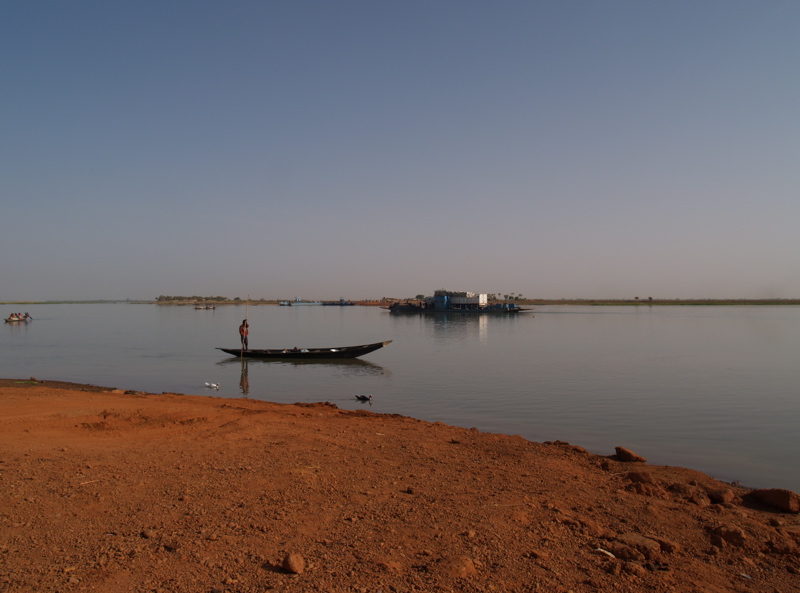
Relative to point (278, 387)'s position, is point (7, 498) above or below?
above

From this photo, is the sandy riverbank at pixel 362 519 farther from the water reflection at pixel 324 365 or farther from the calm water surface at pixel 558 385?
the water reflection at pixel 324 365

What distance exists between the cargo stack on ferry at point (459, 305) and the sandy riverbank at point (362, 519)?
301 feet

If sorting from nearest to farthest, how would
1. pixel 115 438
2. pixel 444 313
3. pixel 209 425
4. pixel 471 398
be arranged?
pixel 115 438
pixel 209 425
pixel 471 398
pixel 444 313

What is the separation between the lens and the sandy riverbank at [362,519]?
4.28 m

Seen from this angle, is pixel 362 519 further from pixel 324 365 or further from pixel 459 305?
pixel 459 305

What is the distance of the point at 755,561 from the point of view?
16.6 feet

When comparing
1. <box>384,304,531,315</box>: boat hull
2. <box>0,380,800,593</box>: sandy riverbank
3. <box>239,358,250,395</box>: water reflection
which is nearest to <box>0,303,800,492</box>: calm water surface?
<box>239,358,250,395</box>: water reflection

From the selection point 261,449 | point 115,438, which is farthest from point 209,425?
point 261,449

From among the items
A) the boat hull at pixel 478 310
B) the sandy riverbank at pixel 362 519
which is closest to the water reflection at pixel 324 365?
the sandy riverbank at pixel 362 519

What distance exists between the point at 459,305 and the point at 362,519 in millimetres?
100261

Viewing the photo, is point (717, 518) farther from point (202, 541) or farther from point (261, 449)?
point (261, 449)

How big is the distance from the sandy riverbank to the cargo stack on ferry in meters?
91.9

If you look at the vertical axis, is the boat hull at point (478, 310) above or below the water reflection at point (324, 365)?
above

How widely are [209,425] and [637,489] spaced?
25.9ft
